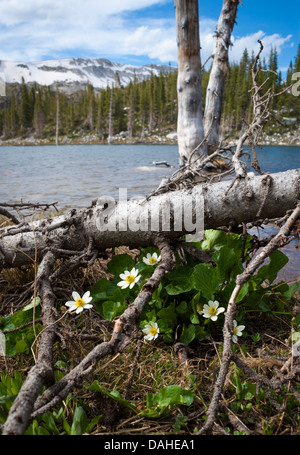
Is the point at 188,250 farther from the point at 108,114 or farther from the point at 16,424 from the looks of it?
the point at 108,114

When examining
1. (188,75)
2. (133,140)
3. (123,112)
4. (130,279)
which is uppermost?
(123,112)

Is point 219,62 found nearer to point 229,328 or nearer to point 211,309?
point 211,309

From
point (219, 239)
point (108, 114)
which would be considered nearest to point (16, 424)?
point (219, 239)

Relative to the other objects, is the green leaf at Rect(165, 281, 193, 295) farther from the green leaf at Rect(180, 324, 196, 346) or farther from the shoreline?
the shoreline

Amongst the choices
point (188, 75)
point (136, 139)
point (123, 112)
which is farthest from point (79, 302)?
point (123, 112)

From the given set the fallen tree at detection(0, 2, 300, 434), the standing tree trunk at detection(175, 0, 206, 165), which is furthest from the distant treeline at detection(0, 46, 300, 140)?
the fallen tree at detection(0, 2, 300, 434)

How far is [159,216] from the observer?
2.16 m

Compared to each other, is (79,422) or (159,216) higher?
(159,216)

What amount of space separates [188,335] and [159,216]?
79 cm

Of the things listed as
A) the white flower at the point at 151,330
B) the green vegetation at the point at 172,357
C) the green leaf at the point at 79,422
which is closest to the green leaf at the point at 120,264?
the green vegetation at the point at 172,357

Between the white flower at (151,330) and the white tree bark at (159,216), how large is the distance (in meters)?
0.64

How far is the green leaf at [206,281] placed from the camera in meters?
1.78

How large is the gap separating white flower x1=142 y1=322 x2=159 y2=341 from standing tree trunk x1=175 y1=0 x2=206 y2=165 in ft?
13.2

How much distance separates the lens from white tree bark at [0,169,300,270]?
210cm
